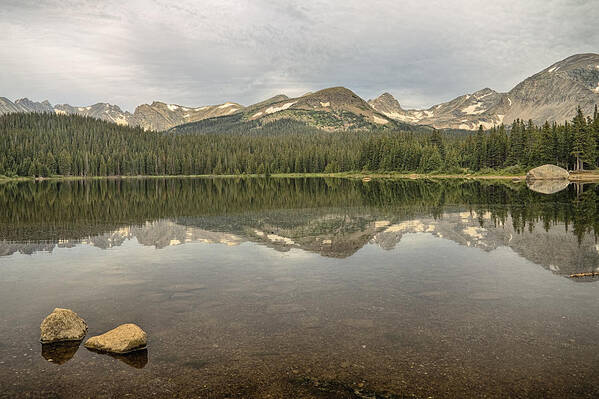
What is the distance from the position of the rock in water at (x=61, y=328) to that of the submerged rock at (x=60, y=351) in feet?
0.72

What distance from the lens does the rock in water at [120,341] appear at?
520 inches

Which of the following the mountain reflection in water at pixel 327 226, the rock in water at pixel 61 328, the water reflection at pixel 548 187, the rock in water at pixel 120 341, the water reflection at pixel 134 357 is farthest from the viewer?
the water reflection at pixel 548 187

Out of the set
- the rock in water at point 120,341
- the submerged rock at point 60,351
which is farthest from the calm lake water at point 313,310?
the rock in water at point 120,341

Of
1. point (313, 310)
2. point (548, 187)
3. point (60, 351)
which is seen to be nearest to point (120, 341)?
point (60, 351)

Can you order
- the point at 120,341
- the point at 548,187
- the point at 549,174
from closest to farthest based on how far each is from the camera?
the point at 120,341
the point at 548,187
the point at 549,174

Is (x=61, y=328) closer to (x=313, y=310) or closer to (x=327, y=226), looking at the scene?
(x=313, y=310)

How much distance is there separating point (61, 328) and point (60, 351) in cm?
105

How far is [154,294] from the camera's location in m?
19.0

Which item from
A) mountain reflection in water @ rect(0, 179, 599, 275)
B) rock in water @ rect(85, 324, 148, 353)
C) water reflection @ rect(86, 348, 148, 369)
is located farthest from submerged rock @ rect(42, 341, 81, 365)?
mountain reflection in water @ rect(0, 179, 599, 275)

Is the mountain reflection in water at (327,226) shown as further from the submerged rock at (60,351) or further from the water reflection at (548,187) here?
the water reflection at (548,187)

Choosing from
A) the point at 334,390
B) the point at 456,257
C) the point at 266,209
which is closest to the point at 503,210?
the point at 456,257

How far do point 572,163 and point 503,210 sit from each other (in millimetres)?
110823

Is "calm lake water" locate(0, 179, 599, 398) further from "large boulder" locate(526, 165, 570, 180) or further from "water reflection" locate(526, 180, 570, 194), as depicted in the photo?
"large boulder" locate(526, 165, 570, 180)

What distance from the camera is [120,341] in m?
13.3
